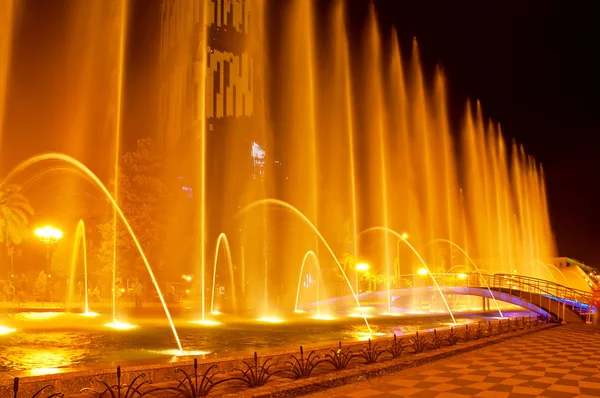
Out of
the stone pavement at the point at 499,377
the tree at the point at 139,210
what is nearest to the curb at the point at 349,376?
the stone pavement at the point at 499,377

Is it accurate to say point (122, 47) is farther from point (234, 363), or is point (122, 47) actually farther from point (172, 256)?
point (172, 256)

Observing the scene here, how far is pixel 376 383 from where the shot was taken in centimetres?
871

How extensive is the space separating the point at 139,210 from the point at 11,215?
332 inches

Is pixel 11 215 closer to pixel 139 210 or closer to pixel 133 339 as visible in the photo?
pixel 139 210

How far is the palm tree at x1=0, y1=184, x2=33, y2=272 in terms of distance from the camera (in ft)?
108

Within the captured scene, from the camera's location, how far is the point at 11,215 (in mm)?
33312

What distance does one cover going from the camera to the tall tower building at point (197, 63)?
→ 33125 mm

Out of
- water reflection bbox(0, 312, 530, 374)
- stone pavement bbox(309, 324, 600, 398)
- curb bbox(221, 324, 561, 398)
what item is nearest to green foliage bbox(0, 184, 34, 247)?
water reflection bbox(0, 312, 530, 374)

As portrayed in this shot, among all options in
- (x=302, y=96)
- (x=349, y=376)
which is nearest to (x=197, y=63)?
(x=302, y=96)

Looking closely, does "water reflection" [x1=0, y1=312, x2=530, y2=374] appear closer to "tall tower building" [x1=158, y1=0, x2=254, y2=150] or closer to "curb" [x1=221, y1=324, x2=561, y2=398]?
"curb" [x1=221, y1=324, x2=561, y2=398]

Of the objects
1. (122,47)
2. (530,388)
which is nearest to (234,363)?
(530,388)

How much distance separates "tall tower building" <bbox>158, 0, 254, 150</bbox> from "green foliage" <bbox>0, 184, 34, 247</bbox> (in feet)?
39.0

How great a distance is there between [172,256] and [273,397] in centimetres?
3567

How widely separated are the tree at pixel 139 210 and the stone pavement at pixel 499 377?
2685cm
